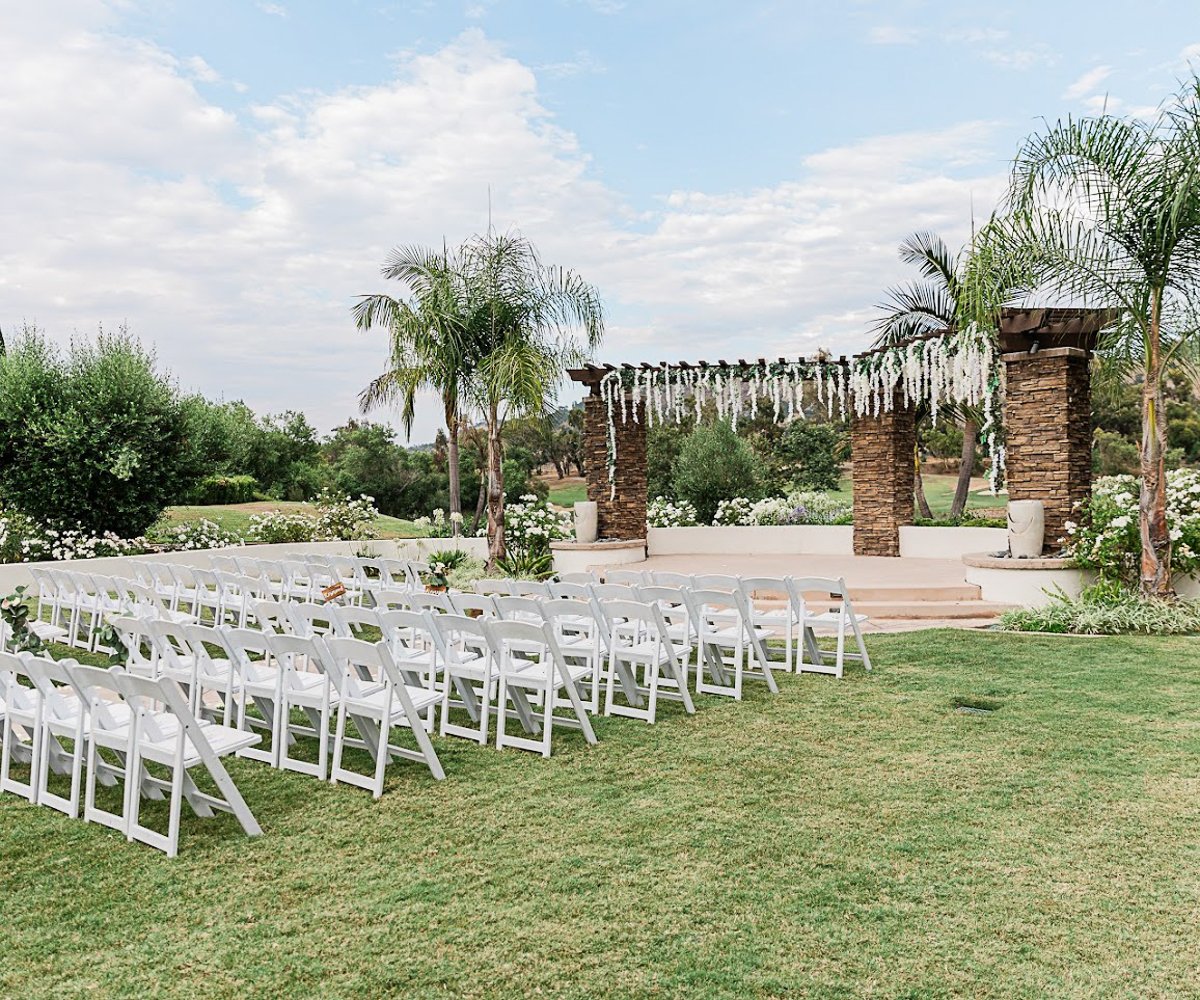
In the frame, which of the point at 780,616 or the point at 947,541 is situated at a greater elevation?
the point at 947,541

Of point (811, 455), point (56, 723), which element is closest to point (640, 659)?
point (56, 723)

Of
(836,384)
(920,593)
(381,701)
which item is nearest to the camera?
(381,701)

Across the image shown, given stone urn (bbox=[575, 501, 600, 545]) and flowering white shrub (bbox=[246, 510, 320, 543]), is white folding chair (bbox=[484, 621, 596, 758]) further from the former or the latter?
flowering white shrub (bbox=[246, 510, 320, 543])

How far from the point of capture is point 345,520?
15.6 meters

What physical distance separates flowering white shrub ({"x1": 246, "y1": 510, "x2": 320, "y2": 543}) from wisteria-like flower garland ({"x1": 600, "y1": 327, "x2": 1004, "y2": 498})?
509cm

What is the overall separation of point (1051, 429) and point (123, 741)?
9.32m

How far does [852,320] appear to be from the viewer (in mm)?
17250

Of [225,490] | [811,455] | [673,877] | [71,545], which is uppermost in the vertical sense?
[811,455]

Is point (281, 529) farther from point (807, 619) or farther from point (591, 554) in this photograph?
point (807, 619)

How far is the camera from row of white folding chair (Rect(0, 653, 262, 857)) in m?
3.71

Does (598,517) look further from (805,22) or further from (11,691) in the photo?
(11,691)

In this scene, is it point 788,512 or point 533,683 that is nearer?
point 533,683

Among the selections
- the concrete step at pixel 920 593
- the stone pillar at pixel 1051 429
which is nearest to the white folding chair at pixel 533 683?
the concrete step at pixel 920 593

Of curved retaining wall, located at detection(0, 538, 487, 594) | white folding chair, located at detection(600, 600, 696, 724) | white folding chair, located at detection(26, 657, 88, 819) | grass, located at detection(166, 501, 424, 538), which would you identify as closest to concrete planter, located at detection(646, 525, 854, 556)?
curved retaining wall, located at detection(0, 538, 487, 594)
